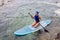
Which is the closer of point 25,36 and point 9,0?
point 25,36

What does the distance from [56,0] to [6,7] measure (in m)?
2.63

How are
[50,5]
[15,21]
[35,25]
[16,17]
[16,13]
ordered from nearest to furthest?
[35,25]
[15,21]
[16,17]
[16,13]
[50,5]

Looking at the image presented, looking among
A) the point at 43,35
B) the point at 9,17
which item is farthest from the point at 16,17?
the point at 43,35

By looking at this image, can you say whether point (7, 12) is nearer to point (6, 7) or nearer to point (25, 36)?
point (6, 7)

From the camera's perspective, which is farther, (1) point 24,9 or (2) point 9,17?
(1) point 24,9

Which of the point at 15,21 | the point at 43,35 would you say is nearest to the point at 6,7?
the point at 15,21

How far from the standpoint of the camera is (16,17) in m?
6.43

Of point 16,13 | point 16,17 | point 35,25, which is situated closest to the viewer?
point 35,25

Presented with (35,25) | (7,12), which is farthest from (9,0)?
(35,25)

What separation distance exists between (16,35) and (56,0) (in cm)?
414

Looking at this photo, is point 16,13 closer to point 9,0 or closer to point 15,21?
point 15,21

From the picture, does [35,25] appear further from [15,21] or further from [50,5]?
[50,5]

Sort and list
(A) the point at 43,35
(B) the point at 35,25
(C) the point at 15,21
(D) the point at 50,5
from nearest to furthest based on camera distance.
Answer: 1. (A) the point at 43,35
2. (B) the point at 35,25
3. (C) the point at 15,21
4. (D) the point at 50,5

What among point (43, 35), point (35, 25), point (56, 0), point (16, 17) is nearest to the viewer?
point (43, 35)
